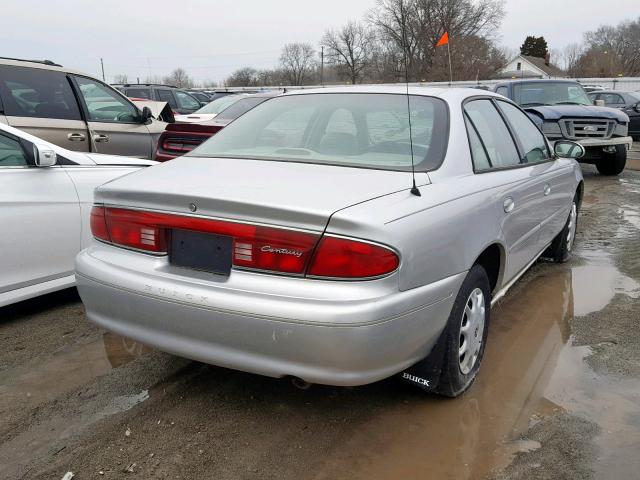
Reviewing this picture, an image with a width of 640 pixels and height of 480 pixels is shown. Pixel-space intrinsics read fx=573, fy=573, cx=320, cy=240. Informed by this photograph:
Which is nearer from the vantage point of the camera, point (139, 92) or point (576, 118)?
point (576, 118)

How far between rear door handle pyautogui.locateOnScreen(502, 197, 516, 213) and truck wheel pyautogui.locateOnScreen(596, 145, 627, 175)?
343 inches

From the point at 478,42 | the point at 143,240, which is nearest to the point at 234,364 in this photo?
the point at 143,240

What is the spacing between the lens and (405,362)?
2389 mm

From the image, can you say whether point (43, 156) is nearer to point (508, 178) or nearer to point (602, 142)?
point (508, 178)

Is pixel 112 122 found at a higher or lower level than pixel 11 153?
higher

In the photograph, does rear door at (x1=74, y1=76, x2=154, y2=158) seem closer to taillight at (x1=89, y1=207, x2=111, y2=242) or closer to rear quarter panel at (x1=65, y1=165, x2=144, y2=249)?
rear quarter panel at (x1=65, y1=165, x2=144, y2=249)

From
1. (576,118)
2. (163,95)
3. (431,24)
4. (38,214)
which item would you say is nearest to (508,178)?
(38,214)

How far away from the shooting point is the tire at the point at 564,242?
508 cm

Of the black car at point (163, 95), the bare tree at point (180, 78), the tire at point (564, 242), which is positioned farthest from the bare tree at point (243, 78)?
the tire at point (564, 242)

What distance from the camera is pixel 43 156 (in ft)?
12.4

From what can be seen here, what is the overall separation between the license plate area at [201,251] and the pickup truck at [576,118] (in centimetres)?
868

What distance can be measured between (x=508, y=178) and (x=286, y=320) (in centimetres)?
180

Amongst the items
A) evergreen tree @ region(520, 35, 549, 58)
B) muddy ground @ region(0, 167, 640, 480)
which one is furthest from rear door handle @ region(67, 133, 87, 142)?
evergreen tree @ region(520, 35, 549, 58)

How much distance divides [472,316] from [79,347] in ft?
7.63
